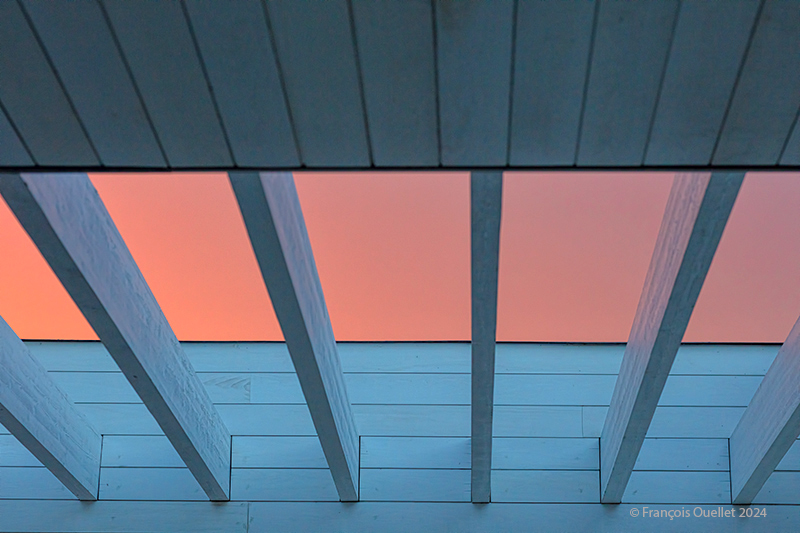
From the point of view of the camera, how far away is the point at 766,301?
3.25 meters

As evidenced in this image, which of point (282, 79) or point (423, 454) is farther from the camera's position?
point (423, 454)

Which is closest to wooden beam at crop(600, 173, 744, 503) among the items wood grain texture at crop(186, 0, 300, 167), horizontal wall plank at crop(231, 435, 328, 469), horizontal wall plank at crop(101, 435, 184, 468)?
wood grain texture at crop(186, 0, 300, 167)

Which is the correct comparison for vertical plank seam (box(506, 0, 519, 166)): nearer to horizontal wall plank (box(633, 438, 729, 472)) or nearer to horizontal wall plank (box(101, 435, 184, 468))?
horizontal wall plank (box(633, 438, 729, 472))

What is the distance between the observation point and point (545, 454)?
351cm

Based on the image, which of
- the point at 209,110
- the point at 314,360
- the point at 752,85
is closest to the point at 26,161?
the point at 209,110

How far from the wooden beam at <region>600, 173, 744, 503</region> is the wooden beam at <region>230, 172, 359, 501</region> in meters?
1.03


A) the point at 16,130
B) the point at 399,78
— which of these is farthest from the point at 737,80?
the point at 16,130

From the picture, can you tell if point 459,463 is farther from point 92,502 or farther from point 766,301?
point 92,502

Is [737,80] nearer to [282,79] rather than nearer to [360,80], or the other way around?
[360,80]

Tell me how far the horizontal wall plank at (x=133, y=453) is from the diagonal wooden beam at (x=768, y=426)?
2.87 meters

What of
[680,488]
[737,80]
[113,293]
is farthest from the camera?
[680,488]

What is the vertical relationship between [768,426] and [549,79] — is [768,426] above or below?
below

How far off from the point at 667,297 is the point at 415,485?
1.96 m

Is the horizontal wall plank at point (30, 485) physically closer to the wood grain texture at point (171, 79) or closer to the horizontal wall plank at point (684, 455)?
the wood grain texture at point (171, 79)
